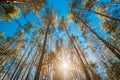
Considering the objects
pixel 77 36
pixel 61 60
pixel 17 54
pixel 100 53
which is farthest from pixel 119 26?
pixel 17 54

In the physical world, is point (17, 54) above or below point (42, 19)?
below

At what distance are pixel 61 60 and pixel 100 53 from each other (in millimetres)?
6401

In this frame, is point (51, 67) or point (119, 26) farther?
point (51, 67)

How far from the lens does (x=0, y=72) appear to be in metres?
17.4

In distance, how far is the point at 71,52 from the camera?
1847 centimetres

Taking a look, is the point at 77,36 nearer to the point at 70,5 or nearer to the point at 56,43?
the point at 56,43

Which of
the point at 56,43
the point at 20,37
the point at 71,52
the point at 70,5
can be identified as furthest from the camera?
the point at 20,37

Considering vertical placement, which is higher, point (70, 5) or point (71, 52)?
point (70, 5)

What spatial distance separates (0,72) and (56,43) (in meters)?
8.81

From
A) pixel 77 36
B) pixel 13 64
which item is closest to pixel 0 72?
pixel 13 64

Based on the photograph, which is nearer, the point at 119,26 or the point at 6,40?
the point at 119,26

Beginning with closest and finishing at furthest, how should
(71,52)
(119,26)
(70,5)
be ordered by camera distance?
1. (119,26)
2. (70,5)
3. (71,52)

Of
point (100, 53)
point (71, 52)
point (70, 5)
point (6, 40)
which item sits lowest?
point (100, 53)

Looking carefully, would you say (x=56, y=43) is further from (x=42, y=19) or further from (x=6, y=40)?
(x=6, y=40)
